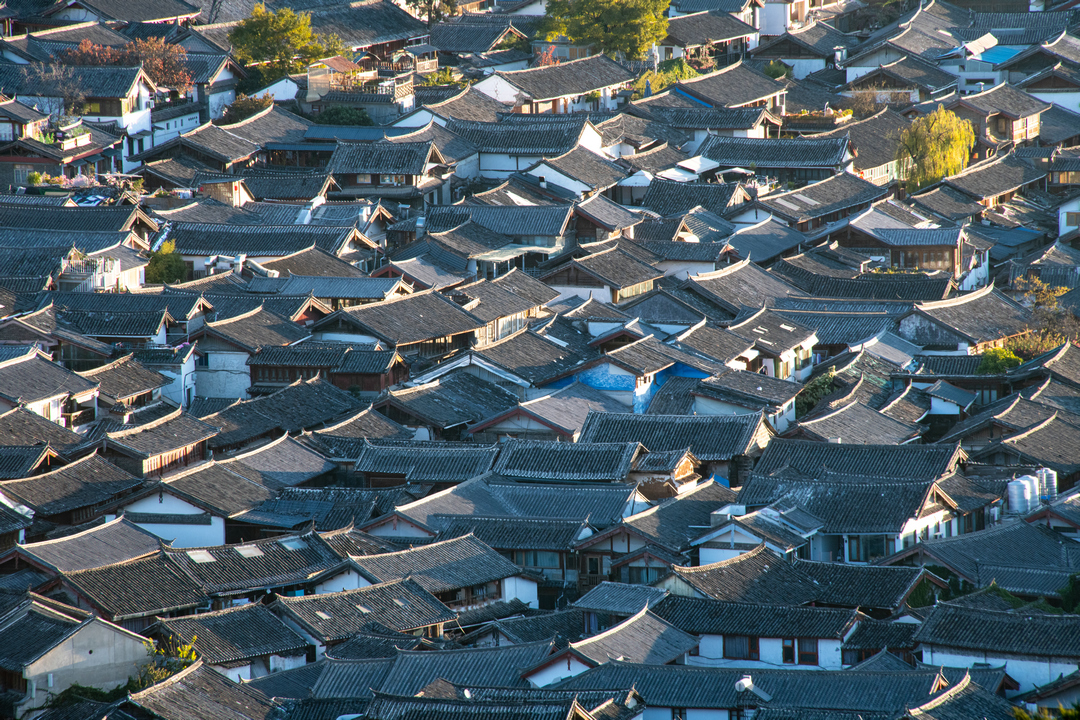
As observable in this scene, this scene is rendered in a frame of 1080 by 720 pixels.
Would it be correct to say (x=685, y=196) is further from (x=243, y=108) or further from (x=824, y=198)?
(x=243, y=108)

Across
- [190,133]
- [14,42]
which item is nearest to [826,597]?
[190,133]

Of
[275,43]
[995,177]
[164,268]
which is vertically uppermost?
[275,43]

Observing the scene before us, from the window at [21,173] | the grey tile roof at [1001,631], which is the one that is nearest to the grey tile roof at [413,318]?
the window at [21,173]

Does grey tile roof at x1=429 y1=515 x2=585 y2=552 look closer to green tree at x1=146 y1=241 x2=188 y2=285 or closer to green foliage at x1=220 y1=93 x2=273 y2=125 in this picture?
green tree at x1=146 y1=241 x2=188 y2=285

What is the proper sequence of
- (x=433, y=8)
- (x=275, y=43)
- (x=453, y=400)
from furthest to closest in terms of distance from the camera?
(x=433, y=8)
(x=275, y=43)
(x=453, y=400)

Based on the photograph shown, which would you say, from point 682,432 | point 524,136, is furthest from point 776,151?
point 682,432

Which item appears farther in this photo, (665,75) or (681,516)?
(665,75)

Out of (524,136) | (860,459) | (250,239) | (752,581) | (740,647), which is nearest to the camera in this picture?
(740,647)
